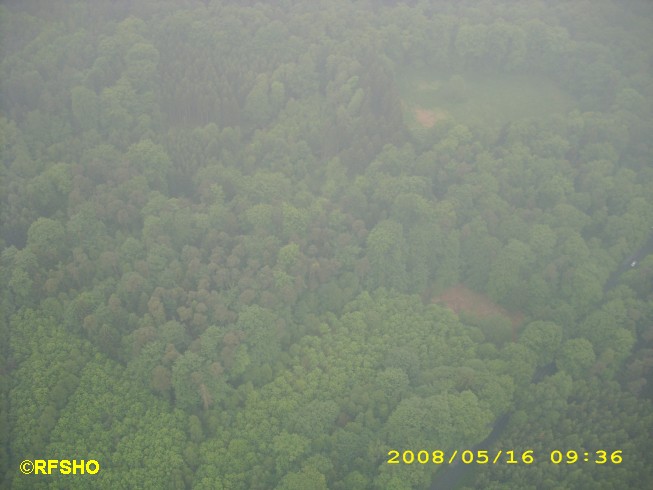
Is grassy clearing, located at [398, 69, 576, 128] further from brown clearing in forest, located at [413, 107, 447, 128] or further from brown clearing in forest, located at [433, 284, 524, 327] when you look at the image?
brown clearing in forest, located at [433, 284, 524, 327]

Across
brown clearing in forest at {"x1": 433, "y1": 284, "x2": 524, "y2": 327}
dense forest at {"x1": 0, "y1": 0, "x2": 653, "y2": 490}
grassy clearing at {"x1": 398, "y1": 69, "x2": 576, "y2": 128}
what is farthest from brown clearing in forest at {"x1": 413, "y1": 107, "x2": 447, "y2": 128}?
brown clearing in forest at {"x1": 433, "y1": 284, "x2": 524, "y2": 327}

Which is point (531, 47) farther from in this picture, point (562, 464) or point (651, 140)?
point (562, 464)

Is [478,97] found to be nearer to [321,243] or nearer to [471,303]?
[471,303]

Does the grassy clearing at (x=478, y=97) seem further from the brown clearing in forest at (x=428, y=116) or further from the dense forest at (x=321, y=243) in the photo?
the dense forest at (x=321, y=243)

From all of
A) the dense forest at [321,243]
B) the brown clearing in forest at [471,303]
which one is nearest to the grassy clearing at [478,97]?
the dense forest at [321,243]

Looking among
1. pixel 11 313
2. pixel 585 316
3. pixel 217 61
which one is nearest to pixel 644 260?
pixel 585 316

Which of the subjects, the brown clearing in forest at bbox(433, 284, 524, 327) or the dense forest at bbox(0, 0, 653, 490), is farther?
the brown clearing in forest at bbox(433, 284, 524, 327)
